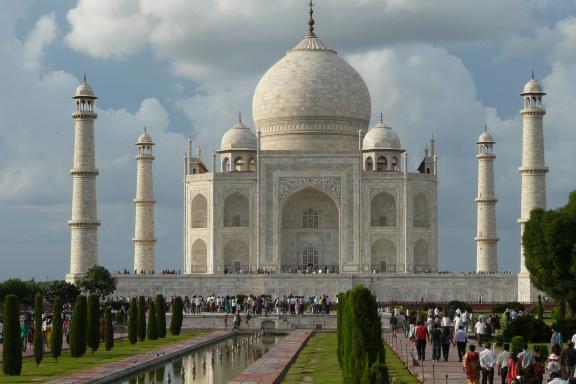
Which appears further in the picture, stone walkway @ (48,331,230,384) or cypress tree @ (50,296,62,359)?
cypress tree @ (50,296,62,359)

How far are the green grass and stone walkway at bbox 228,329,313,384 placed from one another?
2.47 meters

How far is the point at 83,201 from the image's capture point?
121 ft

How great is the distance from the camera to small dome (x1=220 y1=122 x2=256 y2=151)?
1651 inches

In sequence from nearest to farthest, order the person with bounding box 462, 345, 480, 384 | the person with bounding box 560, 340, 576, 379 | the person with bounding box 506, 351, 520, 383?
the person with bounding box 506, 351, 520, 383 → the person with bounding box 560, 340, 576, 379 → the person with bounding box 462, 345, 480, 384

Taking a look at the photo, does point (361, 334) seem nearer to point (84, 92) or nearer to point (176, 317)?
point (176, 317)

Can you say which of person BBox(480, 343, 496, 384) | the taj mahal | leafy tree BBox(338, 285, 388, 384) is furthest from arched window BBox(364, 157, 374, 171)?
leafy tree BBox(338, 285, 388, 384)

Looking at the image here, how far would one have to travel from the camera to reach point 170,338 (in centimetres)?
2566

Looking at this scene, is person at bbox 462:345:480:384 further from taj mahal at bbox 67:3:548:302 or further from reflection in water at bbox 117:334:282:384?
taj mahal at bbox 67:3:548:302

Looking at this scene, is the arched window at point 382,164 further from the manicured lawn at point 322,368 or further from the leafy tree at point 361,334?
the leafy tree at point 361,334

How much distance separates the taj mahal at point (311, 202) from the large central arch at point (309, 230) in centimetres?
3

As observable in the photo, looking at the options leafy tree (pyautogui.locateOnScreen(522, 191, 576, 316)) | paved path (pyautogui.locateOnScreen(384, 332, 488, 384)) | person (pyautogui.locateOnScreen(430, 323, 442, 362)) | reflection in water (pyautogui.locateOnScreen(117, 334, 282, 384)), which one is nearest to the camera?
paved path (pyautogui.locateOnScreen(384, 332, 488, 384))

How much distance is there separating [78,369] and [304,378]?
140 inches

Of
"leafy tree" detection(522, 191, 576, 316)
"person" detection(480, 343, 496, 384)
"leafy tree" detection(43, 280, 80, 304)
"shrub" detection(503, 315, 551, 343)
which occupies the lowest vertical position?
"person" detection(480, 343, 496, 384)

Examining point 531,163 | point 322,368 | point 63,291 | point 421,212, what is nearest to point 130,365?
point 322,368
